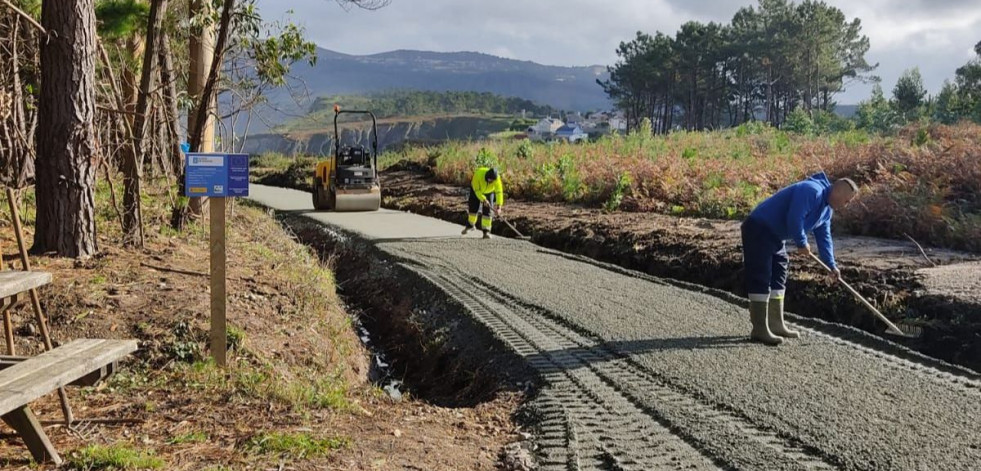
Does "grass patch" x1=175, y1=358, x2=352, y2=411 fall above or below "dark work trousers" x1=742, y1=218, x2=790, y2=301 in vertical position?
below

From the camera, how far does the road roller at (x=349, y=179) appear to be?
18.7 m

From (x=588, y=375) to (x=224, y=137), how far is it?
26.7 ft

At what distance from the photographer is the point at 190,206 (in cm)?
1059

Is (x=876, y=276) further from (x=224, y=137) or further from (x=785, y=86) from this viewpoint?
(x=785, y=86)

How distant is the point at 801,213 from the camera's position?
6504mm

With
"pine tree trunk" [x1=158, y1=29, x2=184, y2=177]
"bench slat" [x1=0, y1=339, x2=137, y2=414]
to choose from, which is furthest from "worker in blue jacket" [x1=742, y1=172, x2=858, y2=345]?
"pine tree trunk" [x1=158, y1=29, x2=184, y2=177]

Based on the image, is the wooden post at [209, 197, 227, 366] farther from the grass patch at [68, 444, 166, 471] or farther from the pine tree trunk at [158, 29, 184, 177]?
the pine tree trunk at [158, 29, 184, 177]

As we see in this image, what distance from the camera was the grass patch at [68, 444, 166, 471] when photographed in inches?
143

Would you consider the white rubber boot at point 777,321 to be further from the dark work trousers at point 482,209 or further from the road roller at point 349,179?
the road roller at point 349,179

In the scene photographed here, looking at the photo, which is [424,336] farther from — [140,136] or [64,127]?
[64,127]

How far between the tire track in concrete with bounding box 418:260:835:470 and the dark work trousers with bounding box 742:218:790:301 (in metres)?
1.41

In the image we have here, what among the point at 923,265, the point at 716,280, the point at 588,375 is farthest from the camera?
the point at 716,280

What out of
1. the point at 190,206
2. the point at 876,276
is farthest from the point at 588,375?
the point at 190,206

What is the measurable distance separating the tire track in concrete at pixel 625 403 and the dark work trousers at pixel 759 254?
1409 mm
